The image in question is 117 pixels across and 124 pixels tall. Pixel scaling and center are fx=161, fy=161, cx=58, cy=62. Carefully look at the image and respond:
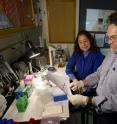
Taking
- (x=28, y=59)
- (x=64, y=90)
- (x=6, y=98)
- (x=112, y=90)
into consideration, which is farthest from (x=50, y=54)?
(x=112, y=90)

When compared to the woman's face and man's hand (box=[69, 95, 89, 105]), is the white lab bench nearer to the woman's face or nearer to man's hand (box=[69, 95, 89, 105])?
man's hand (box=[69, 95, 89, 105])

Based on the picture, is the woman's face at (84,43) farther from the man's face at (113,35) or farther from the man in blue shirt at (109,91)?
the man's face at (113,35)

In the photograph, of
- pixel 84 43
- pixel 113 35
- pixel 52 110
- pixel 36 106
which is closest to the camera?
pixel 113 35

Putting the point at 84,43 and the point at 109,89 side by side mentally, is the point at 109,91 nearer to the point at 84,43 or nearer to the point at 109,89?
the point at 109,89

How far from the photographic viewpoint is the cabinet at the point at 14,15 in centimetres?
125

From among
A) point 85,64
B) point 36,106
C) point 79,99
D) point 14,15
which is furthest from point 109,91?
point 14,15

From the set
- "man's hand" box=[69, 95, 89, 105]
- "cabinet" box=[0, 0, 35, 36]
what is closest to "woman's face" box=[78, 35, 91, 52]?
"cabinet" box=[0, 0, 35, 36]

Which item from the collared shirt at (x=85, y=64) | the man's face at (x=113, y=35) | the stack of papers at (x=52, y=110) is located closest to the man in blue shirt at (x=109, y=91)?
the man's face at (x=113, y=35)

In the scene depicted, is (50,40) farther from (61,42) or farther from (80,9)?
(80,9)

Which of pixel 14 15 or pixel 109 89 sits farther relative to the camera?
pixel 14 15

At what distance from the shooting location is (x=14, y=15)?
150 cm

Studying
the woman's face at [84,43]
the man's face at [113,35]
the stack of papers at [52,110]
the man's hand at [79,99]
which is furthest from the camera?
the woman's face at [84,43]

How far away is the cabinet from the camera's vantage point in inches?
49.1

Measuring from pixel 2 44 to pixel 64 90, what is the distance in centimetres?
90
